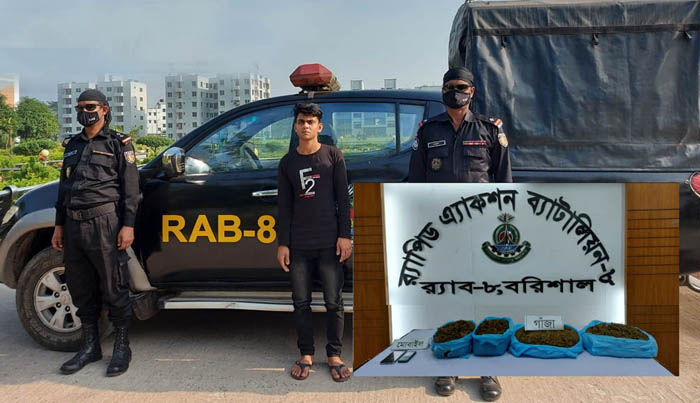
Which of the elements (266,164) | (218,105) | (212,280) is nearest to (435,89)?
(266,164)

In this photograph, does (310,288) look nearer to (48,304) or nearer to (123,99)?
(48,304)

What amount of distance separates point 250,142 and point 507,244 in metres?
2.29

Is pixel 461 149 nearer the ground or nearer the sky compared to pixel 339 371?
nearer the sky

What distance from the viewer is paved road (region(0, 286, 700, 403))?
322 cm

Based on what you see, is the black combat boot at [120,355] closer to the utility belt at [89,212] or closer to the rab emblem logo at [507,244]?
the utility belt at [89,212]

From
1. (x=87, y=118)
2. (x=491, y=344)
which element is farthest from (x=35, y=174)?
(x=491, y=344)

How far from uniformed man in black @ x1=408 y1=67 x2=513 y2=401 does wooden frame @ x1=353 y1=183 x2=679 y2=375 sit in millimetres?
1107

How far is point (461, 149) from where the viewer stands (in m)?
3.10

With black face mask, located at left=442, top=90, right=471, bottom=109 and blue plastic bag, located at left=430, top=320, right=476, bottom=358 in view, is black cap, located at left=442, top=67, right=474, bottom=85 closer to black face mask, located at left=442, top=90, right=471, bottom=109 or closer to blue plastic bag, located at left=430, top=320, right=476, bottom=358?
black face mask, located at left=442, top=90, right=471, bottom=109

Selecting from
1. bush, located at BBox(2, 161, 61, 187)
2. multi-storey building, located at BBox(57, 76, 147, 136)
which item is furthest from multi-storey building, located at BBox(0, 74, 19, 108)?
bush, located at BBox(2, 161, 61, 187)

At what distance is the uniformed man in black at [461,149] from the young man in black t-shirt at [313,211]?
498 mm

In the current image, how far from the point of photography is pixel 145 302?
391 cm

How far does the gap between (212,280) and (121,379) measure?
31.1 inches

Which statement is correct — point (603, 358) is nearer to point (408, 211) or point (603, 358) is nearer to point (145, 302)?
point (408, 211)
